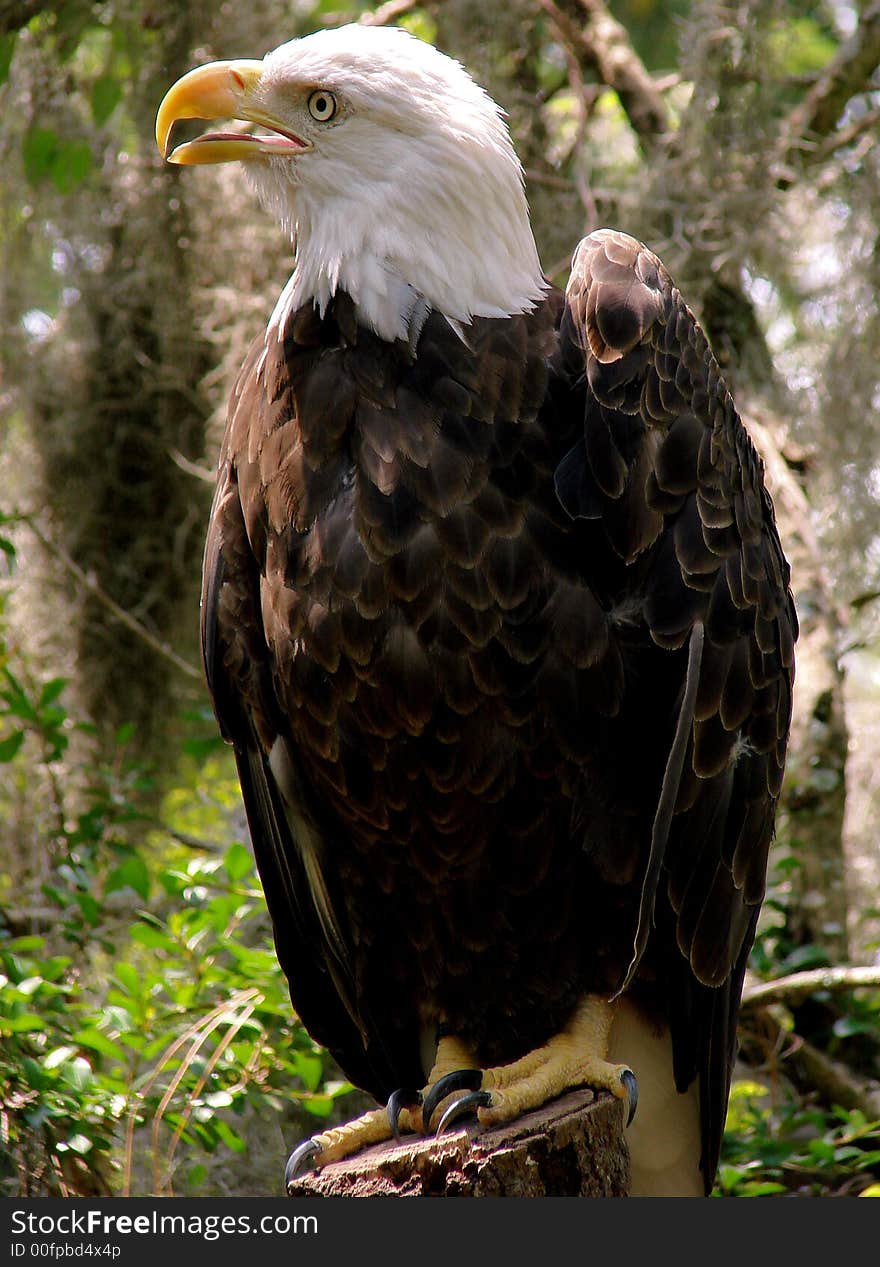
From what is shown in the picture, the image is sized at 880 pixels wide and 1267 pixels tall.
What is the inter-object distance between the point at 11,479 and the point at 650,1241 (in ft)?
12.5

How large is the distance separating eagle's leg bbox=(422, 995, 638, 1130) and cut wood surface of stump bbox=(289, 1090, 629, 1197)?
0.18 ft

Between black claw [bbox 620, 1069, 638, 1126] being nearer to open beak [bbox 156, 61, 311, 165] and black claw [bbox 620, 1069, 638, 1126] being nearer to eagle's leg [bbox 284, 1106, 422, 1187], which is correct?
eagle's leg [bbox 284, 1106, 422, 1187]

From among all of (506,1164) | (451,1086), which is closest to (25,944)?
(451,1086)

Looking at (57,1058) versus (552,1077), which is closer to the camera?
(552,1077)

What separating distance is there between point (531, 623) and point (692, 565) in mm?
316

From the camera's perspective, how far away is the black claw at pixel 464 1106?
2465mm

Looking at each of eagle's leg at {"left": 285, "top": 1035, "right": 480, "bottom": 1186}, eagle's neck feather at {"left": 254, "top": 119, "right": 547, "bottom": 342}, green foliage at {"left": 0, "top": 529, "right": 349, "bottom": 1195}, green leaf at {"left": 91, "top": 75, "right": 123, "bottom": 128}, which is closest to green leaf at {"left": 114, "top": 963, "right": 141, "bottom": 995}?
green foliage at {"left": 0, "top": 529, "right": 349, "bottom": 1195}

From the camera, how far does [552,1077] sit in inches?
103

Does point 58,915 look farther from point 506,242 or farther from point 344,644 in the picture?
point 506,242

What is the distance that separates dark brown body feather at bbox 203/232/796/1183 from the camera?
2.52m

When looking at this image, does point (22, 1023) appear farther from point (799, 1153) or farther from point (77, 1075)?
point (799, 1153)

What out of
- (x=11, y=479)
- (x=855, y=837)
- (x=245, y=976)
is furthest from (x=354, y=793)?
(x=11, y=479)

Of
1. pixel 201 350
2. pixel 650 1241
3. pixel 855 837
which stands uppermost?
pixel 201 350

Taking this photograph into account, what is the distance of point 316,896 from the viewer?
2963mm
